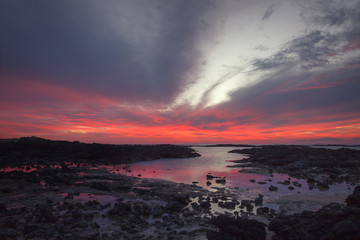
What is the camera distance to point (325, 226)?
322 inches

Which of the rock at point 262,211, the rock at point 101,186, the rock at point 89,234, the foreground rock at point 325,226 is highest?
the foreground rock at point 325,226

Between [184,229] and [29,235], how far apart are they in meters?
8.38

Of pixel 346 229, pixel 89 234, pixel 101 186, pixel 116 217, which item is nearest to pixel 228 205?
pixel 346 229

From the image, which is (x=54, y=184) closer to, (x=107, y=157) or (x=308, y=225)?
(x=308, y=225)

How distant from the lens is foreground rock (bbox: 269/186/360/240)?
23.4ft

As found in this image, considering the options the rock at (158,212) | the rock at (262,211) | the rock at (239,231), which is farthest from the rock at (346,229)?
the rock at (158,212)

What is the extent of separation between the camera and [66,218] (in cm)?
1122

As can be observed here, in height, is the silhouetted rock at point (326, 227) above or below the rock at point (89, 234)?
above

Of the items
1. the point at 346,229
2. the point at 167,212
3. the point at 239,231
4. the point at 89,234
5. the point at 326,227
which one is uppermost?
the point at 346,229

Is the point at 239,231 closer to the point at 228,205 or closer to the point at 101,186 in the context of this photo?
the point at 228,205

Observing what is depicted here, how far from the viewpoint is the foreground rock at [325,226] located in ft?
23.4

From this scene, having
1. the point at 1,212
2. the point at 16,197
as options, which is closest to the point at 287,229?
the point at 1,212

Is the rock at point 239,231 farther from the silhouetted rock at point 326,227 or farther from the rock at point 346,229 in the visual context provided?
the rock at point 346,229

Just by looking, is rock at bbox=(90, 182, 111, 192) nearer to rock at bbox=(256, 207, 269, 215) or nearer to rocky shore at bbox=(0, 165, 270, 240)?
rocky shore at bbox=(0, 165, 270, 240)
